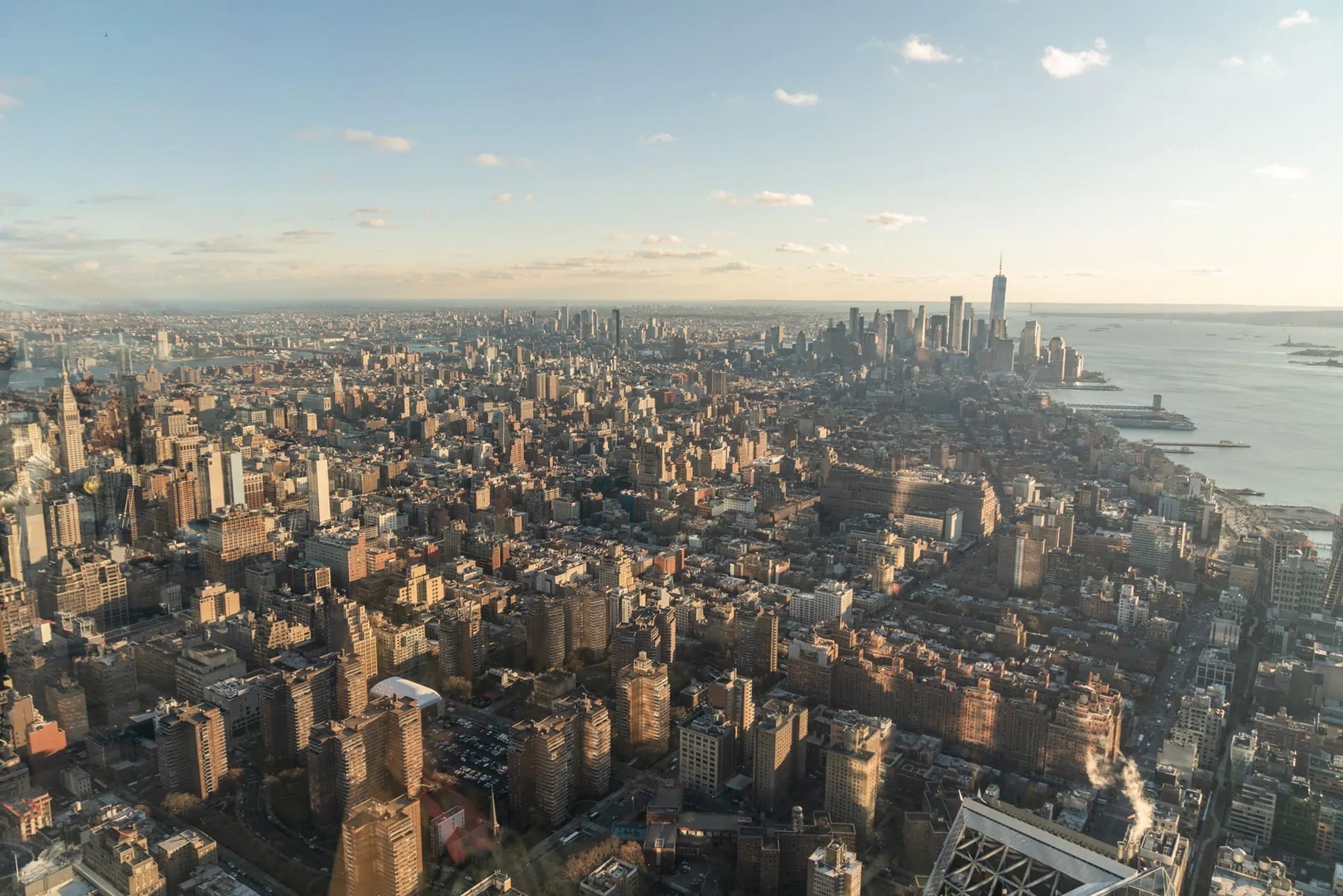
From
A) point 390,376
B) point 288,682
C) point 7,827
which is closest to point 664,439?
point 390,376

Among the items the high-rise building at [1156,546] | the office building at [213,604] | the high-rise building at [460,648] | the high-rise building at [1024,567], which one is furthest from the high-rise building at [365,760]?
the high-rise building at [1156,546]

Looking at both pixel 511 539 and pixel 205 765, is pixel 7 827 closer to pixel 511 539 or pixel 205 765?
pixel 205 765

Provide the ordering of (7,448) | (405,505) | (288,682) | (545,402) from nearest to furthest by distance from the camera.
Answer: (288,682)
(7,448)
(405,505)
(545,402)

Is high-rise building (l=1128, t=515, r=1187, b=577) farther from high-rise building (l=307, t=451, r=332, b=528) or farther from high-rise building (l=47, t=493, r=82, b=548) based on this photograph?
high-rise building (l=47, t=493, r=82, b=548)

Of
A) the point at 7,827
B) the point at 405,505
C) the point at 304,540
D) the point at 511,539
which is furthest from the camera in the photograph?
the point at 405,505

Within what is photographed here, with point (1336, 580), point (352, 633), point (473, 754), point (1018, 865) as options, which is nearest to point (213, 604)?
point (352, 633)

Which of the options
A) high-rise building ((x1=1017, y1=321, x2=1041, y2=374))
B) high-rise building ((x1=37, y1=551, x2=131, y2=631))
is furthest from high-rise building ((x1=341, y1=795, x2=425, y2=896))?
high-rise building ((x1=1017, y1=321, x2=1041, y2=374))
